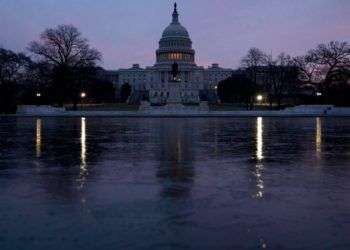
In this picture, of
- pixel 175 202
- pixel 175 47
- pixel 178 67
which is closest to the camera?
pixel 175 202

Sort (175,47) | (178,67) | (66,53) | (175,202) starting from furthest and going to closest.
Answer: (175,47), (178,67), (66,53), (175,202)

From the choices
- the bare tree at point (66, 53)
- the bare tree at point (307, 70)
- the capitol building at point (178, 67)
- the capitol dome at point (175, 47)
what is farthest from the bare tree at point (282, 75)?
the capitol dome at point (175, 47)

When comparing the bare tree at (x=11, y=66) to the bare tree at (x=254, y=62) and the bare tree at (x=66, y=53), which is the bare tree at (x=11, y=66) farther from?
the bare tree at (x=254, y=62)

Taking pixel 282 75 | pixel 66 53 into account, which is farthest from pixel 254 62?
pixel 66 53

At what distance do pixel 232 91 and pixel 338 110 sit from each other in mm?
40678

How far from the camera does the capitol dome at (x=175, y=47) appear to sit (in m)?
167

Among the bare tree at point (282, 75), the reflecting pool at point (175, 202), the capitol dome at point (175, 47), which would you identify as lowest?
the reflecting pool at point (175, 202)

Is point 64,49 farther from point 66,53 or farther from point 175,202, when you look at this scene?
point 175,202

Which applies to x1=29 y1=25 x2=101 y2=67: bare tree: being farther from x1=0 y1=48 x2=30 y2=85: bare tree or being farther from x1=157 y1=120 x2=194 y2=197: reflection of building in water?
x1=157 y1=120 x2=194 y2=197: reflection of building in water

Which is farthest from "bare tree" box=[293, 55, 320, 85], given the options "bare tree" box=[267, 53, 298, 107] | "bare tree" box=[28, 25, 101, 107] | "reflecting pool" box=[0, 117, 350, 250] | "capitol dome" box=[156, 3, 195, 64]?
"capitol dome" box=[156, 3, 195, 64]

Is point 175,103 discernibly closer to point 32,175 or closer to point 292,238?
point 32,175

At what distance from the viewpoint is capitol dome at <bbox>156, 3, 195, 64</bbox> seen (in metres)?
167

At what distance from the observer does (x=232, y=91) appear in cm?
11238

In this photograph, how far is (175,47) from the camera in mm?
166750
